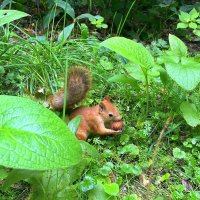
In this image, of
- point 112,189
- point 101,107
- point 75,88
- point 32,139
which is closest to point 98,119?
point 101,107

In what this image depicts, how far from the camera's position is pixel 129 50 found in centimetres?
226

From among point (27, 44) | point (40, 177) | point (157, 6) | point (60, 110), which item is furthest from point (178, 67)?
point (157, 6)

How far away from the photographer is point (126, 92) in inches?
102

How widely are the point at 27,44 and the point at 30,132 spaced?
1455 mm

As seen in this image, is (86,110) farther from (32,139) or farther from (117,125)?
(32,139)

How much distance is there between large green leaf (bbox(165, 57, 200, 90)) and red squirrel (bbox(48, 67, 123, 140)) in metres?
0.33

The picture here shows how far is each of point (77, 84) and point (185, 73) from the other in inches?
20.9

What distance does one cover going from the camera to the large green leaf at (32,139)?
4.65 ft

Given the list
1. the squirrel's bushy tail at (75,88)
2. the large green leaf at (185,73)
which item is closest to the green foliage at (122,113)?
the large green leaf at (185,73)

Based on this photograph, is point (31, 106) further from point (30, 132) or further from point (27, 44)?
point (27, 44)

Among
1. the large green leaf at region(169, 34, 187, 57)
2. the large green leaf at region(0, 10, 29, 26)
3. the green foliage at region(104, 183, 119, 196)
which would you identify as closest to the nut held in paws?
the green foliage at region(104, 183, 119, 196)

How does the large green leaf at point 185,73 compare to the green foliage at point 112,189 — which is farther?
the large green leaf at point 185,73

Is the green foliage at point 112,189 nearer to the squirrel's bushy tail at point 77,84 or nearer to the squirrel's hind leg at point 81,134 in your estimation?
the squirrel's hind leg at point 81,134

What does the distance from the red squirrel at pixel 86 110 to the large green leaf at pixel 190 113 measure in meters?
0.33
